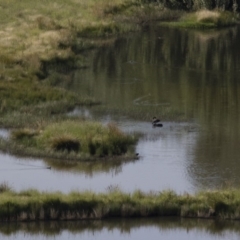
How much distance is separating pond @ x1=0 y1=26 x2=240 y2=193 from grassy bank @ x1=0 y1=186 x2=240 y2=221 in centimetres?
193

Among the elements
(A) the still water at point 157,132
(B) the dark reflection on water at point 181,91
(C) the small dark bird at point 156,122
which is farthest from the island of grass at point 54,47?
(C) the small dark bird at point 156,122

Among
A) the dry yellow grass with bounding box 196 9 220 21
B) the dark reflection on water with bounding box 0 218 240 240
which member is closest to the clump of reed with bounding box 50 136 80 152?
the dark reflection on water with bounding box 0 218 240 240

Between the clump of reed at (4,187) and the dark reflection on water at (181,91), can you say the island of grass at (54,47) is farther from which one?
the clump of reed at (4,187)

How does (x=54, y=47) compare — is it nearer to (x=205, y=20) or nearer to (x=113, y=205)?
(x=205, y=20)

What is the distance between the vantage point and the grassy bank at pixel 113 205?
66.7 feet

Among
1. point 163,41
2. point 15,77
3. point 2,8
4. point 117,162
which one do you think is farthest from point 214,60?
point 117,162

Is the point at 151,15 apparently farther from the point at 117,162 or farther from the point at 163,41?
the point at 117,162

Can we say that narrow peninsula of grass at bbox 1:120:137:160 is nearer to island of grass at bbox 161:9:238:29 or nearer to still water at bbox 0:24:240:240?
still water at bbox 0:24:240:240

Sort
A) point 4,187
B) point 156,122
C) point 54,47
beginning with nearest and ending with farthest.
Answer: point 4,187 < point 156,122 < point 54,47

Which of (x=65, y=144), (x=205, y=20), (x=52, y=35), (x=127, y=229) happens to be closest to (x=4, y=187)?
(x=127, y=229)

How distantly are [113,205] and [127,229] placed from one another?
0.62m

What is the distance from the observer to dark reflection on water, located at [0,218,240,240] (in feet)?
65.4

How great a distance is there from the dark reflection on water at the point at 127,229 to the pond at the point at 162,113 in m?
2.44

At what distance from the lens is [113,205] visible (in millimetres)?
20688
